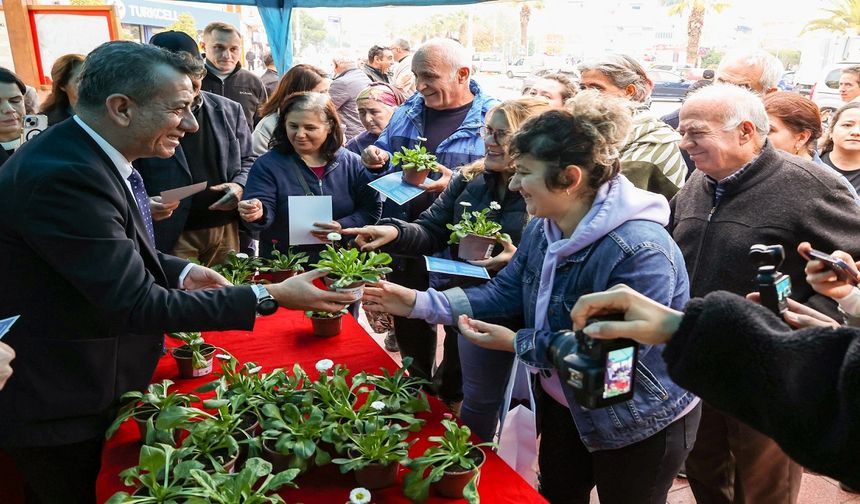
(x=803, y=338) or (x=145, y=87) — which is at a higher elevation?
(x=145, y=87)

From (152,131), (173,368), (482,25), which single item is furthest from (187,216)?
(482,25)

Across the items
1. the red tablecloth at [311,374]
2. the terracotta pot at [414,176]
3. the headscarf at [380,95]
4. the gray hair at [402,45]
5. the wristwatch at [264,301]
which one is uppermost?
the gray hair at [402,45]

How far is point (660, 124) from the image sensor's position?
3.07 m

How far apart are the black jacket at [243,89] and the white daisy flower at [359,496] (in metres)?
4.54

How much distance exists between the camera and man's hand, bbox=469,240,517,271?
252 cm

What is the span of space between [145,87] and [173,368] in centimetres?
105

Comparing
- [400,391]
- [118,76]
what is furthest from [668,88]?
[118,76]

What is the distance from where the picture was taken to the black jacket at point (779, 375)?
91cm

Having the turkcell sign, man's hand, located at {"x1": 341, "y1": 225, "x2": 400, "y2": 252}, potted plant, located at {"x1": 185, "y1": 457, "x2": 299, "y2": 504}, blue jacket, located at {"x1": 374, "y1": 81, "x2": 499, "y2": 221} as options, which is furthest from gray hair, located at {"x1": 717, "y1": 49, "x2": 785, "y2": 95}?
the turkcell sign

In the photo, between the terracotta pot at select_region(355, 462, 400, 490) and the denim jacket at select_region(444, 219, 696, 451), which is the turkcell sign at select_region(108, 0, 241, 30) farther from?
the terracotta pot at select_region(355, 462, 400, 490)

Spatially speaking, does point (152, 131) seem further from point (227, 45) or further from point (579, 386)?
point (227, 45)

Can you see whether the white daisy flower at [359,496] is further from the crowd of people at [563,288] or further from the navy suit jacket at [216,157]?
the navy suit jacket at [216,157]

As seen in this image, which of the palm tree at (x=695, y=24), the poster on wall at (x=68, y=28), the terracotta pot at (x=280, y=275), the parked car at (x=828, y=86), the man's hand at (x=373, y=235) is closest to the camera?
the man's hand at (x=373, y=235)

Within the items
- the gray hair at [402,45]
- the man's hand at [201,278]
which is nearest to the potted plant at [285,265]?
the man's hand at [201,278]
